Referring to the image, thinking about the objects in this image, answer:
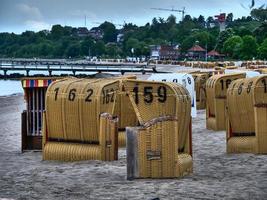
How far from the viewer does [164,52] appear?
18750 cm

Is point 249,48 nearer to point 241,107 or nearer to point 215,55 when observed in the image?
point 215,55

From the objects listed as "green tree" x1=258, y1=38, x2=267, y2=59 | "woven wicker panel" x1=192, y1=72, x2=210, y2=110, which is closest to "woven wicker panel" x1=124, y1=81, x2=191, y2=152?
"woven wicker panel" x1=192, y1=72, x2=210, y2=110

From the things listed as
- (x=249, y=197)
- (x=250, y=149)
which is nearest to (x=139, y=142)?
(x=249, y=197)

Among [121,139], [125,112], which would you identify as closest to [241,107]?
[125,112]

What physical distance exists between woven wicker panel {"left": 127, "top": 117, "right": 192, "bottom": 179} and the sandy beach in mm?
220

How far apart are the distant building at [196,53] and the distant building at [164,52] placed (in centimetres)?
1590

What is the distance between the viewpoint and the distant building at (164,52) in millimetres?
184188

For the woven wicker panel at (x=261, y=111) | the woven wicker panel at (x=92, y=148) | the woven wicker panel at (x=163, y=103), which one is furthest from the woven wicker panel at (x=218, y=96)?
the woven wicker panel at (x=163, y=103)

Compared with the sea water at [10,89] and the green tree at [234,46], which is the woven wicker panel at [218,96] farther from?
the green tree at [234,46]

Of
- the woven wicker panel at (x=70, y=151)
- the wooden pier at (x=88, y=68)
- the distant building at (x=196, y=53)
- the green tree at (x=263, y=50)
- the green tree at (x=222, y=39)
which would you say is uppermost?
the green tree at (x=222, y=39)

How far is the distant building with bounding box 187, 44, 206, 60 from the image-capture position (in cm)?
15302

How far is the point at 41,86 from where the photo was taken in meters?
15.0

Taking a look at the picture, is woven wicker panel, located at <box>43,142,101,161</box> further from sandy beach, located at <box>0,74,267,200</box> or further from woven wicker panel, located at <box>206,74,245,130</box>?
woven wicker panel, located at <box>206,74,245,130</box>

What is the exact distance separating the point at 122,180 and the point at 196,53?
151 meters
